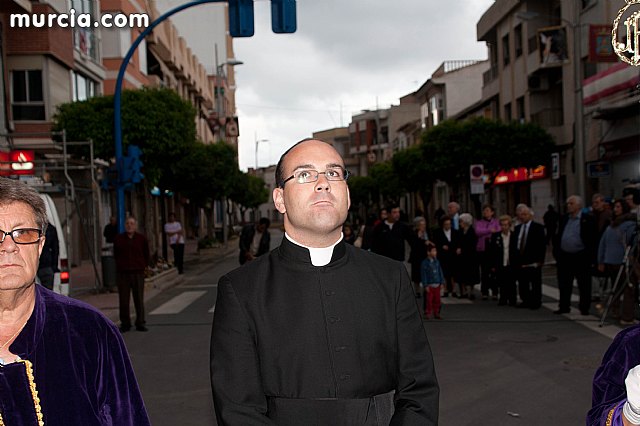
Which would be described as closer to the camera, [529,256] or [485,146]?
[529,256]

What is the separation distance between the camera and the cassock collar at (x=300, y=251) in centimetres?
275

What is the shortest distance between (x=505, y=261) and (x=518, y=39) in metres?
25.1

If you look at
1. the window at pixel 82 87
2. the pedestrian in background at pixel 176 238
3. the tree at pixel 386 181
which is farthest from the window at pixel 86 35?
the tree at pixel 386 181

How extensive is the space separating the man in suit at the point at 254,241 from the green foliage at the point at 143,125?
720 centimetres

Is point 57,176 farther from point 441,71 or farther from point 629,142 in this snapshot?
point 441,71

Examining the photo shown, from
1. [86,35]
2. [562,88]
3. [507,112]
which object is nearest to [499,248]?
[86,35]

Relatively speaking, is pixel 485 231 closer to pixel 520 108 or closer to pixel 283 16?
pixel 283 16

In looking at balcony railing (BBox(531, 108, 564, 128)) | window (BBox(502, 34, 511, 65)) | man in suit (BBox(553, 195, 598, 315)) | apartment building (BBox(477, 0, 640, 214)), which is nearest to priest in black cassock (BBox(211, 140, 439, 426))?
man in suit (BBox(553, 195, 598, 315))

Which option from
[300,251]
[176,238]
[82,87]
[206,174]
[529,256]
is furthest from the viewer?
[206,174]

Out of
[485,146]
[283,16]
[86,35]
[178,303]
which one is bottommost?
[178,303]

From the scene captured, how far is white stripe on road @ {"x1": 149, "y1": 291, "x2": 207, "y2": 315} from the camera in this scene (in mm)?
13500

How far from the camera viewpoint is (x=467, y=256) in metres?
13.6

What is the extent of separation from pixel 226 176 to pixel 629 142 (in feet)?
67.2

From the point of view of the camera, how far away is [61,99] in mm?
24984
